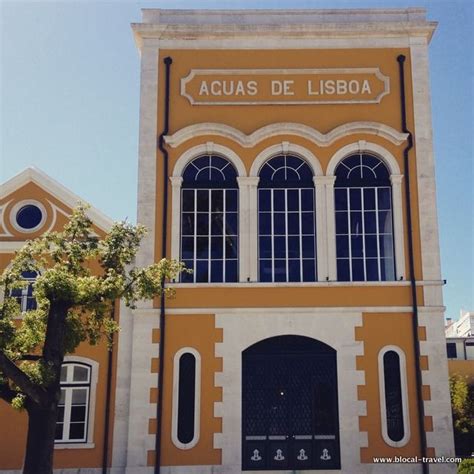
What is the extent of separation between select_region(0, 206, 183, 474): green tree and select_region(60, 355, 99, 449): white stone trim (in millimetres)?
3225

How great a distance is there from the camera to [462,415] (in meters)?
31.0

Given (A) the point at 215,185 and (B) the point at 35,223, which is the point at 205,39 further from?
(B) the point at 35,223

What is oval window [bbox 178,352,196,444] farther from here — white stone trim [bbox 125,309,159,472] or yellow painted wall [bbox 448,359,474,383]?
yellow painted wall [bbox 448,359,474,383]

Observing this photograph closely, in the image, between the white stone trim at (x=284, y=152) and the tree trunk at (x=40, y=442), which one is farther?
the white stone trim at (x=284, y=152)

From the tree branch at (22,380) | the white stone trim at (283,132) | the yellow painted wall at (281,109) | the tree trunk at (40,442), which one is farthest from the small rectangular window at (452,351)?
the tree branch at (22,380)

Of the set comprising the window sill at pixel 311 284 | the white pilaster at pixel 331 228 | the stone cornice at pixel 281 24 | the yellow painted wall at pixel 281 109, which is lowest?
the window sill at pixel 311 284

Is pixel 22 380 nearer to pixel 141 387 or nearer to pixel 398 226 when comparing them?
pixel 141 387

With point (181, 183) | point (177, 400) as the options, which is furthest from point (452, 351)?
point (177, 400)

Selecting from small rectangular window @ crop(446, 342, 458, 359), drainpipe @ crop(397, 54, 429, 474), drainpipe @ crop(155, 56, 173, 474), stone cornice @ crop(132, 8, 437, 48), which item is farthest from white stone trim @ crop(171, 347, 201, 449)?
small rectangular window @ crop(446, 342, 458, 359)

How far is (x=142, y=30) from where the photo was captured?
18828 mm

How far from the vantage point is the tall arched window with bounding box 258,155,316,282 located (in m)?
17.5

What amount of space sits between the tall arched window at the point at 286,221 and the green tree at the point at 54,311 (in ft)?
12.9

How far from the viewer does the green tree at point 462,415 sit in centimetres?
2933

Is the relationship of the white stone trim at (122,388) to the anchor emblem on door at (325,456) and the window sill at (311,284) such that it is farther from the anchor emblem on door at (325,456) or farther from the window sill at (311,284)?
the anchor emblem on door at (325,456)
